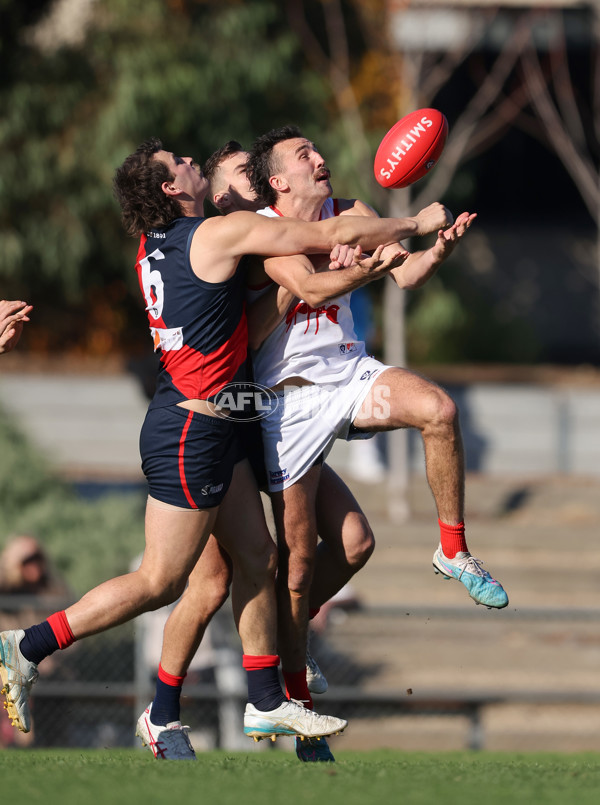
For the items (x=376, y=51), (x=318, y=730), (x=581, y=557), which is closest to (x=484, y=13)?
(x=376, y=51)

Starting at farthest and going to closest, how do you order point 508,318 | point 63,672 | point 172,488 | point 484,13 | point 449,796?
1. point 508,318
2. point 484,13
3. point 63,672
4. point 172,488
5. point 449,796

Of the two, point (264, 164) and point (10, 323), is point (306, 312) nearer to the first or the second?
point (264, 164)

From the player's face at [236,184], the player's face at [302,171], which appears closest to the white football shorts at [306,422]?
the player's face at [302,171]

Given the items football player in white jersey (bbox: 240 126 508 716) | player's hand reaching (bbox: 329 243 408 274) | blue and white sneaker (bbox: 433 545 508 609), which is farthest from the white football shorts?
blue and white sneaker (bbox: 433 545 508 609)

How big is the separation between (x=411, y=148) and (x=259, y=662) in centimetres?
249

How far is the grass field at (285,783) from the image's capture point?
167 inches

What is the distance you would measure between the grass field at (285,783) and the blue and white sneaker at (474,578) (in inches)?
28.8

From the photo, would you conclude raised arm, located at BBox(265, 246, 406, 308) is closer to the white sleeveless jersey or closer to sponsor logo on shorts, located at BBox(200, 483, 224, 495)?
the white sleeveless jersey

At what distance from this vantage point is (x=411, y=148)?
5617mm

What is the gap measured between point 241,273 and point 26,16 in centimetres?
1228

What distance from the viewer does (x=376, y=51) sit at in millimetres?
15500

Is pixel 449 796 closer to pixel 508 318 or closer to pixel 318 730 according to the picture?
pixel 318 730

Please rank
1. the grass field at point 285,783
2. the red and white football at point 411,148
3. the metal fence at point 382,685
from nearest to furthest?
the grass field at point 285,783
the red and white football at point 411,148
the metal fence at point 382,685

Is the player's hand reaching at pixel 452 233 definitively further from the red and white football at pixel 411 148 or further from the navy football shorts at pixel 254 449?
the navy football shorts at pixel 254 449
